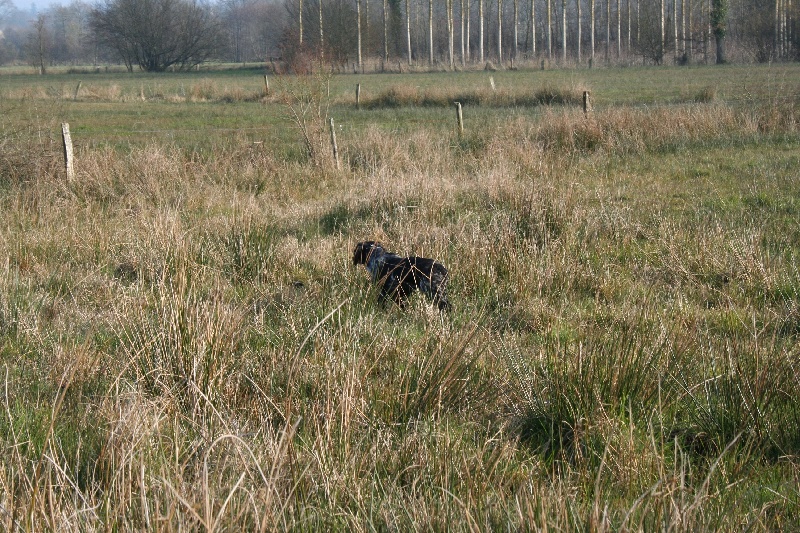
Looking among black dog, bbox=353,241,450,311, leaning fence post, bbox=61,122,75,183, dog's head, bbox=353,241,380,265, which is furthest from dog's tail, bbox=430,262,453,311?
leaning fence post, bbox=61,122,75,183

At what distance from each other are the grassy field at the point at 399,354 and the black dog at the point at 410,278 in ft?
0.45

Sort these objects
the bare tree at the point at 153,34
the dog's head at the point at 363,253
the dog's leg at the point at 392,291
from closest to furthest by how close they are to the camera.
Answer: the dog's leg at the point at 392,291 → the dog's head at the point at 363,253 → the bare tree at the point at 153,34

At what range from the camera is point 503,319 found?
219 inches

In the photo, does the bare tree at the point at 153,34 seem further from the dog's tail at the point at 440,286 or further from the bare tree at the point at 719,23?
the dog's tail at the point at 440,286

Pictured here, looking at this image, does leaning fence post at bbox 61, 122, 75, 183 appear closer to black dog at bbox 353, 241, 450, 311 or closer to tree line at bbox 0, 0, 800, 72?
black dog at bbox 353, 241, 450, 311

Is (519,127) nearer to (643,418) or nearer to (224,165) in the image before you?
(224,165)

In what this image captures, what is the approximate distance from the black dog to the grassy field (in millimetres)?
139

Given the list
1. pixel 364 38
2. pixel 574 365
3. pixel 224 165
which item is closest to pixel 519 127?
pixel 224 165

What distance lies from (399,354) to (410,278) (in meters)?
1.35

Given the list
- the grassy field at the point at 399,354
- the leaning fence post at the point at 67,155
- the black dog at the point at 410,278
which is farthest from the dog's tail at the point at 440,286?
the leaning fence post at the point at 67,155

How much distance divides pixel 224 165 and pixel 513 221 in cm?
634

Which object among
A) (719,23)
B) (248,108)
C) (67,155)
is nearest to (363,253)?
(67,155)

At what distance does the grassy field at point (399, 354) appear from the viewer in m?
2.78

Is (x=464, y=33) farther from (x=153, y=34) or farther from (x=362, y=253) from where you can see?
(x=362, y=253)
